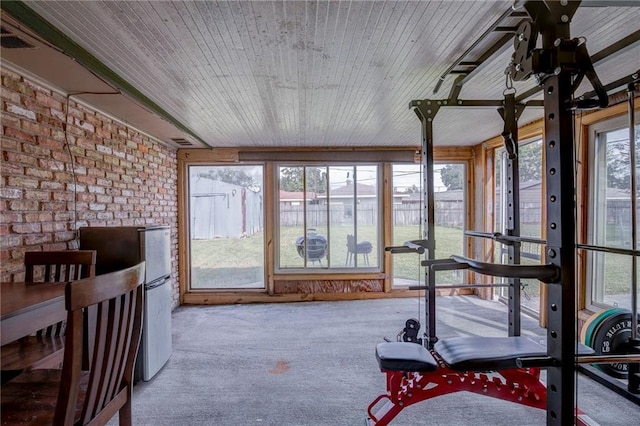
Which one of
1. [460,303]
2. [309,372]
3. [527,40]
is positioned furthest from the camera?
[460,303]

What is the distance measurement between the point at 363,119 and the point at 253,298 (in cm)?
306

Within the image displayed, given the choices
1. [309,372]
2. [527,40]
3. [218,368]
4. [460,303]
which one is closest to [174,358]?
[218,368]

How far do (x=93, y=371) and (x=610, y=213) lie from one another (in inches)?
158

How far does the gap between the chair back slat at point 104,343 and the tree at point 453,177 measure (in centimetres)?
484

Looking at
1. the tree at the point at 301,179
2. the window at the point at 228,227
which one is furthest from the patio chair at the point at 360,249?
the window at the point at 228,227

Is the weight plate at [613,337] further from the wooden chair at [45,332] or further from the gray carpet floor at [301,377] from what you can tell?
the wooden chair at [45,332]

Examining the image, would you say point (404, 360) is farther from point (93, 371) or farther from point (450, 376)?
point (93, 371)

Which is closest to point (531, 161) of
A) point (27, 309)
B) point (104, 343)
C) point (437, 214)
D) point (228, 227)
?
point (437, 214)

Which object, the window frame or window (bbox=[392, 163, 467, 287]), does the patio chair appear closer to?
the window frame

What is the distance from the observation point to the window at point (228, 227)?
5.03 m

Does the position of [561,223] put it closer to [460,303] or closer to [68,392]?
[68,392]

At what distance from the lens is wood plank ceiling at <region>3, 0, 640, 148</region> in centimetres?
162

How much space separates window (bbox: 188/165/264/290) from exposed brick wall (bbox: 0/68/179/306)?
1.27 metres

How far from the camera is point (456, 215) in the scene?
529 centimetres
